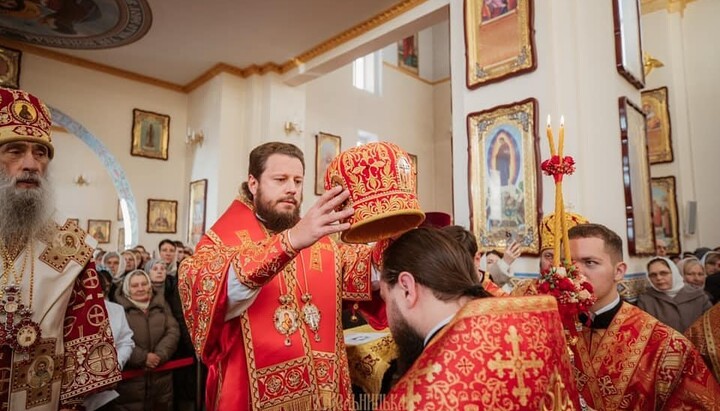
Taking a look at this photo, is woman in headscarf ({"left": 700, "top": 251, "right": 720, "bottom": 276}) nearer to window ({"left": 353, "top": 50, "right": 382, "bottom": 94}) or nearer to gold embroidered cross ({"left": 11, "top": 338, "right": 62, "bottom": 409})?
gold embroidered cross ({"left": 11, "top": 338, "right": 62, "bottom": 409})

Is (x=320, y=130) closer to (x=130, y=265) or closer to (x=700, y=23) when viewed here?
(x=130, y=265)

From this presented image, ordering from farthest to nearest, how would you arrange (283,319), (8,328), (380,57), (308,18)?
(380,57)
(308,18)
(283,319)
(8,328)

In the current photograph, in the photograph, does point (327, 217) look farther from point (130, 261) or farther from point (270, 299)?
point (130, 261)

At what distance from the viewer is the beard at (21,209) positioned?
2.03 meters

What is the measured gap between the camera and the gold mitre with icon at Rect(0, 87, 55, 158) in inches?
79.3

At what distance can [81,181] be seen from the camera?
1516 cm

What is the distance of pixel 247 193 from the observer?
229 centimetres

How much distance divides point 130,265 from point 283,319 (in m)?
5.80

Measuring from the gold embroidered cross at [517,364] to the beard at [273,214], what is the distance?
1206 millimetres

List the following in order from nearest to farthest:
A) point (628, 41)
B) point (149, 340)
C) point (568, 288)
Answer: point (568, 288)
point (149, 340)
point (628, 41)

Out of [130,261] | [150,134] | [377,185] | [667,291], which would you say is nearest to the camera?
[377,185]

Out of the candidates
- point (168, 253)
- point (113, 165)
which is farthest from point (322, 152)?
point (168, 253)

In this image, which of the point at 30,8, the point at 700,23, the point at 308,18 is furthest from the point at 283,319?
the point at 700,23

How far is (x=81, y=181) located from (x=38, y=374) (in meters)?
15.2
